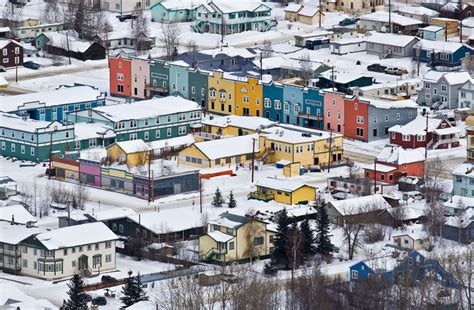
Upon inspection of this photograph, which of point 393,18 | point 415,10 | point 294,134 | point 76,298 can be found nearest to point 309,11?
point 393,18

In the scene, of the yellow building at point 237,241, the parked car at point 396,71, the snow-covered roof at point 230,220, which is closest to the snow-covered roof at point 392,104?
the parked car at point 396,71

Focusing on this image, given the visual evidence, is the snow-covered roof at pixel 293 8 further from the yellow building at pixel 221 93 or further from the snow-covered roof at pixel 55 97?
the snow-covered roof at pixel 55 97

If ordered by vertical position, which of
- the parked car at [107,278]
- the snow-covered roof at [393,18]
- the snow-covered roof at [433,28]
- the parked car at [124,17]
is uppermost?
the snow-covered roof at [393,18]

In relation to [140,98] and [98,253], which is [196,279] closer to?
[98,253]

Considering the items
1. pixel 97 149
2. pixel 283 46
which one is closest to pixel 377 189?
pixel 97 149

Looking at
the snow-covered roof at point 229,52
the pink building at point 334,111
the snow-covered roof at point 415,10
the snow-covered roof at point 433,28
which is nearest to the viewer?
the pink building at point 334,111

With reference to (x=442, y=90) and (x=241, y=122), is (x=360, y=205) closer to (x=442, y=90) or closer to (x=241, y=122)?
(x=241, y=122)

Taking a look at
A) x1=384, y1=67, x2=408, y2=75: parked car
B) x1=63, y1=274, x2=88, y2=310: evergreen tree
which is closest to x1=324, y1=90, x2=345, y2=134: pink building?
x1=384, y1=67, x2=408, y2=75: parked car
